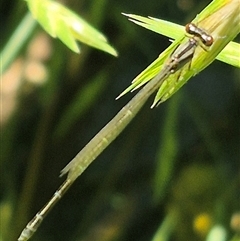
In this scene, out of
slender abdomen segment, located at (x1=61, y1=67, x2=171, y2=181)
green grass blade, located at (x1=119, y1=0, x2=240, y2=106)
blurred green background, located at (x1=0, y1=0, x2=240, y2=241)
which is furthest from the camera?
blurred green background, located at (x1=0, y1=0, x2=240, y2=241)

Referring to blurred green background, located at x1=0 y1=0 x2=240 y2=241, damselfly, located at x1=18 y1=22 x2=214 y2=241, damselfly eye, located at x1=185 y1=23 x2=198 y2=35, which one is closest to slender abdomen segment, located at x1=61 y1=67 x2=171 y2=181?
damselfly, located at x1=18 y1=22 x2=214 y2=241

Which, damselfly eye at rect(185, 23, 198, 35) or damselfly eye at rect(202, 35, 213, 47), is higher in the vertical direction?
damselfly eye at rect(185, 23, 198, 35)

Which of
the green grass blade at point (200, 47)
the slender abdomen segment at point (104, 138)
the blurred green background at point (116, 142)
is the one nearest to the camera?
the green grass blade at point (200, 47)

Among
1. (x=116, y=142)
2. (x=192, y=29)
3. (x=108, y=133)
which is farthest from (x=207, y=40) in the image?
(x=116, y=142)

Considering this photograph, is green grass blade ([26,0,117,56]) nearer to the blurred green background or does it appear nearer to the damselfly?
the damselfly

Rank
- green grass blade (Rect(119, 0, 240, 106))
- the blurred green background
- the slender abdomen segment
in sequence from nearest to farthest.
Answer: green grass blade (Rect(119, 0, 240, 106))
the slender abdomen segment
the blurred green background

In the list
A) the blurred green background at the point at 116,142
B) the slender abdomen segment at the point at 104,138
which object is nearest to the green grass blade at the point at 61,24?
the slender abdomen segment at the point at 104,138

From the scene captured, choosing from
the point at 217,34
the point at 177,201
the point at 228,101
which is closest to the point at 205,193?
the point at 177,201

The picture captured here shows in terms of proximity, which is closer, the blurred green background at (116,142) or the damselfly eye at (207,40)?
the damselfly eye at (207,40)

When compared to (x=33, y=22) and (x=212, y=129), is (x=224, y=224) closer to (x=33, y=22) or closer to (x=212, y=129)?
(x=212, y=129)

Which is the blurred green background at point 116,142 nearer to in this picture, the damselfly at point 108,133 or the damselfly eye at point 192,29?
the damselfly at point 108,133

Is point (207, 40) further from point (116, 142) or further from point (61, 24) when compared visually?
point (116, 142)
